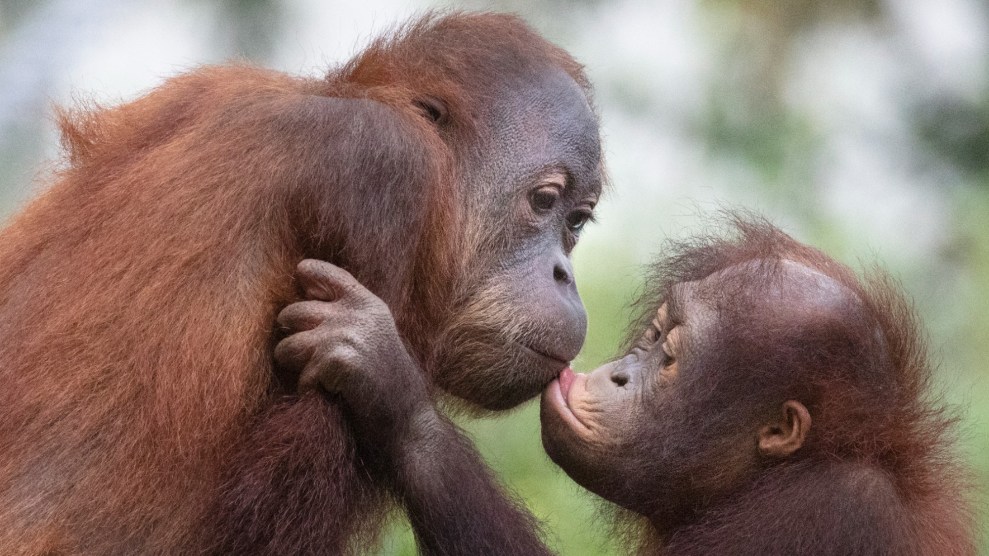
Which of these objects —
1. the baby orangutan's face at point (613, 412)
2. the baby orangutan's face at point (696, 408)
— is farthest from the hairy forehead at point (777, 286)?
the baby orangutan's face at point (613, 412)

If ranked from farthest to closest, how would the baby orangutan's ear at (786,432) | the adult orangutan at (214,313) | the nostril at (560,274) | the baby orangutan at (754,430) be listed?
the nostril at (560,274)
the baby orangutan's ear at (786,432)
the baby orangutan at (754,430)
the adult orangutan at (214,313)

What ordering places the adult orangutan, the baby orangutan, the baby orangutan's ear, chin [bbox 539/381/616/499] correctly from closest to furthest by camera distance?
the adult orangutan < the baby orangutan < the baby orangutan's ear < chin [bbox 539/381/616/499]

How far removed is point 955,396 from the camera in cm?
459

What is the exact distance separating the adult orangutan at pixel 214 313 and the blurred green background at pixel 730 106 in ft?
6.10

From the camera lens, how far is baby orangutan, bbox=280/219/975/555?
2480 millimetres

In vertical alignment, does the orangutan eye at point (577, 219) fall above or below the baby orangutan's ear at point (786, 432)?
above

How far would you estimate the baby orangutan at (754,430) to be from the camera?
2.48 m

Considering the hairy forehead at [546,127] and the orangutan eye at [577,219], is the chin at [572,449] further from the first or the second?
the hairy forehead at [546,127]

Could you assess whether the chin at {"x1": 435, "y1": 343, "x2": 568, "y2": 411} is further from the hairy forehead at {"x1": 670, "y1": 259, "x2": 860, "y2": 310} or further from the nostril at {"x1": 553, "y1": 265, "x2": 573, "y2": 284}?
the hairy forehead at {"x1": 670, "y1": 259, "x2": 860, "y2": 310}

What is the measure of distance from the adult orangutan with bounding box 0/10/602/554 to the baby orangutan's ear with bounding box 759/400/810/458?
0.53 metres

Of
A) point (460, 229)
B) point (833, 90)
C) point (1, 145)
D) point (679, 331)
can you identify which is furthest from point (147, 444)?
point (833, 90)

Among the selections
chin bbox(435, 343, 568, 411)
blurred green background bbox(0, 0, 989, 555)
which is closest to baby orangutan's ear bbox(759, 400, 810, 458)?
chin bbox(435, 343, 568, 411)

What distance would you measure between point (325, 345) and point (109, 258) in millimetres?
471

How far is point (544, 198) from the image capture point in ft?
9.36
